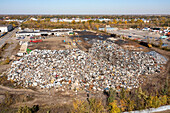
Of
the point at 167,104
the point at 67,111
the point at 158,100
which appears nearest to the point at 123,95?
the point at 158,100

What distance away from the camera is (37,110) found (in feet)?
33.7

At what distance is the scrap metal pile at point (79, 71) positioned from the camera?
1348 cm

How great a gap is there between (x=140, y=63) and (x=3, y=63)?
65.1 feet

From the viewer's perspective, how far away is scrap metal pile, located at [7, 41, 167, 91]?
13.5 m

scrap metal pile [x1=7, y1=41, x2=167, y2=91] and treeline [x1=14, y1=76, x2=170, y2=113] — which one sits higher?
scrap metal pile [x1=7, y1=41, x2=167, y2=91]

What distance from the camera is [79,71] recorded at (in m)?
15.0

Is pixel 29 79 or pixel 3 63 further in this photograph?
pixel 3 63

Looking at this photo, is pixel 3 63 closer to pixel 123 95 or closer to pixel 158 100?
pixel 123 95

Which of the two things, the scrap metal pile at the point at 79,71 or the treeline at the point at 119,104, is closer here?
the treeline at the point at 119,104

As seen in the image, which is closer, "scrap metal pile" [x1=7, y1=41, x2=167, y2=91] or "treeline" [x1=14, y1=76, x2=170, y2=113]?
"treeline" [x1=14, y1=76, x2=170, y2=113]

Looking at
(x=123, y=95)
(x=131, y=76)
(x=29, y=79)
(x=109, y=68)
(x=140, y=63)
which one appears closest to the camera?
(x=123, y=95)

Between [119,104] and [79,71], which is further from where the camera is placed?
[79,71]

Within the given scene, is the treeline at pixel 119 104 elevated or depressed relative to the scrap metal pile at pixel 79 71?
depressed

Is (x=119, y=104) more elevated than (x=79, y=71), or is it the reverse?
(x=79, y=71)
